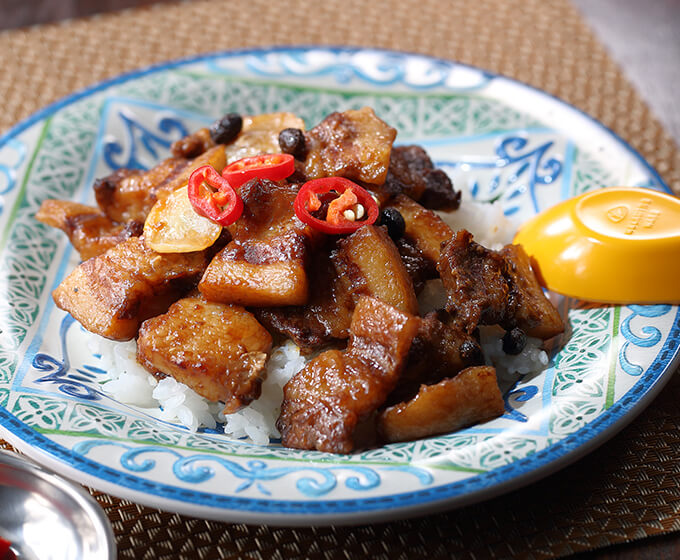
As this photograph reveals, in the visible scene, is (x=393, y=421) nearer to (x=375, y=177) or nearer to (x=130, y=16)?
(x=375, y=177)

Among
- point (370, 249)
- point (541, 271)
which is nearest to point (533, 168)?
point (541, 271)

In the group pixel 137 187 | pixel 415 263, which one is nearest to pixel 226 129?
pixel 137 187

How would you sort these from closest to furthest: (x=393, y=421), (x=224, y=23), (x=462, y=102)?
(x=393, y=421) → (x=462, y=102) → (x=224, y=23)

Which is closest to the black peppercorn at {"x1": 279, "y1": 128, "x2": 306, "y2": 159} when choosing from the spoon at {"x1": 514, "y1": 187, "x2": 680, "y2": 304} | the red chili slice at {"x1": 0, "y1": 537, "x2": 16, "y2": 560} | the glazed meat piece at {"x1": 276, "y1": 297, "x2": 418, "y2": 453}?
the glazed meat piece at {"x1": 276, "y1": 297, "x2": 418, "y2": 453}

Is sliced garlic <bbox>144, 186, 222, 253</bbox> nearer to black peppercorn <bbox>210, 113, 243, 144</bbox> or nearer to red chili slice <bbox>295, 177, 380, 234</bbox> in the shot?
red chili slice <bbox>295, 177, 380, 234</bbox>

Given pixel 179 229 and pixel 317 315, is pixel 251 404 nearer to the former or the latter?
pixel 317 315

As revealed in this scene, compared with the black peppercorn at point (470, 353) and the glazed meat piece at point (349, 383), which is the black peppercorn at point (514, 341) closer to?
the black peppercorn at point (470, 353)

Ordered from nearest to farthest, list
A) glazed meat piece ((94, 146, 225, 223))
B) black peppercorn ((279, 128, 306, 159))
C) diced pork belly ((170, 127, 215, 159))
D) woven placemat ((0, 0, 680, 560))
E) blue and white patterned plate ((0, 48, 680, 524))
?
blue and white patterned plate ((0, 48, 680, 524)), woven placemat ((0, 0, 680, 560)), black peppercorn ((279, 128, 306, 159)), glazed meat piece ((94, 146, 225, 223)), diced pork belly ((170, 127, 215, 159))
